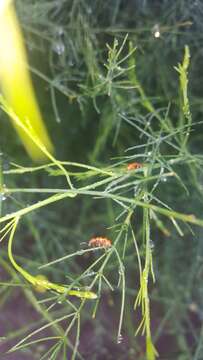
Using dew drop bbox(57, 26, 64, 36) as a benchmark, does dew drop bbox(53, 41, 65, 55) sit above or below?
below

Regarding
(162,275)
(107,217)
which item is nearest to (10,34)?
(107,217)

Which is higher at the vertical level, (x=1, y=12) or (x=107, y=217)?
(x=1, y=12)

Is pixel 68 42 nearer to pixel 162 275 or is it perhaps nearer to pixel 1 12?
pixel 1 12

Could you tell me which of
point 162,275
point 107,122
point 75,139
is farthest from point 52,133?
point 162,275

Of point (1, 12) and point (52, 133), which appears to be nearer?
point (1, 12)

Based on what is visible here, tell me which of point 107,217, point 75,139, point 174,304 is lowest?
point 174,304

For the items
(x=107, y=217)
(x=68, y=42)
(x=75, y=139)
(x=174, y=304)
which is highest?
(x=68, y=42)

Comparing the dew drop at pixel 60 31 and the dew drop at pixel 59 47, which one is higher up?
the dew drop at pixel 60 31

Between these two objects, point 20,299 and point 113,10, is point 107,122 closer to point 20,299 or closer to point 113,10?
point 113,10

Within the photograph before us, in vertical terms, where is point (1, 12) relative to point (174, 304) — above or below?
above
